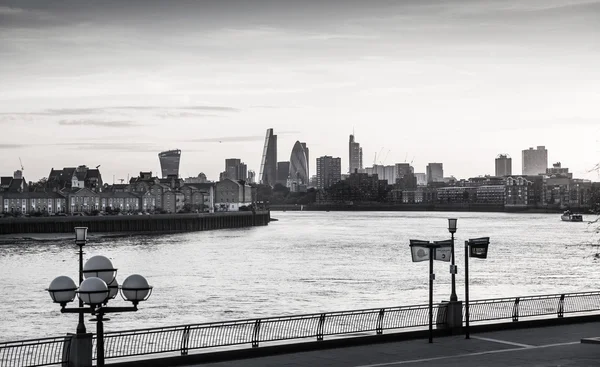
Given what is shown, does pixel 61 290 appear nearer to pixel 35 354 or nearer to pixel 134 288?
pixel 134 288

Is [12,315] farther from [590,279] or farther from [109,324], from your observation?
[590,279]

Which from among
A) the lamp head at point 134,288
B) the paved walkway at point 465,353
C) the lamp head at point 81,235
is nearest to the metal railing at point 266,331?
the paved walkway at point 465,353

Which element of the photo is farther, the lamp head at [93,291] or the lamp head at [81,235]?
the lamp head at [81,235]

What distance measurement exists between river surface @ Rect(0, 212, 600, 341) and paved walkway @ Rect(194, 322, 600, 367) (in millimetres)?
18174

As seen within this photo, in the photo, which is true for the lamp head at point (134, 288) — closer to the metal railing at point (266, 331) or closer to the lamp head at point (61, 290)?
the lamp head at point (61, 290)

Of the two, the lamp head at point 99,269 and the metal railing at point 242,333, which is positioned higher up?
the lamp head at point 99,269

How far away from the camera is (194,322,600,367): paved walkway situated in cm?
2344

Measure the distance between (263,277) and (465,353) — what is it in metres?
61.2

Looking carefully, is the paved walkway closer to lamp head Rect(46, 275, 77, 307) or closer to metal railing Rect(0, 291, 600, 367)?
metal railing Rect(0, 291, 600, 367)

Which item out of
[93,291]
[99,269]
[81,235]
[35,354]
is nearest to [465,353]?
[81,235]

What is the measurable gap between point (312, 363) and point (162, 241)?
444 ft

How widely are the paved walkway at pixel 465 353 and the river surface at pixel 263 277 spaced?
1817 cm

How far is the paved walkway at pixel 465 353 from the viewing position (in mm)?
23438

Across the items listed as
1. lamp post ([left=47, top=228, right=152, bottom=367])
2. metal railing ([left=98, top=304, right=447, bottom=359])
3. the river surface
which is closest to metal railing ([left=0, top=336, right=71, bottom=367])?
metal railing ([left=98, top=304, right=447, bottom=359])
